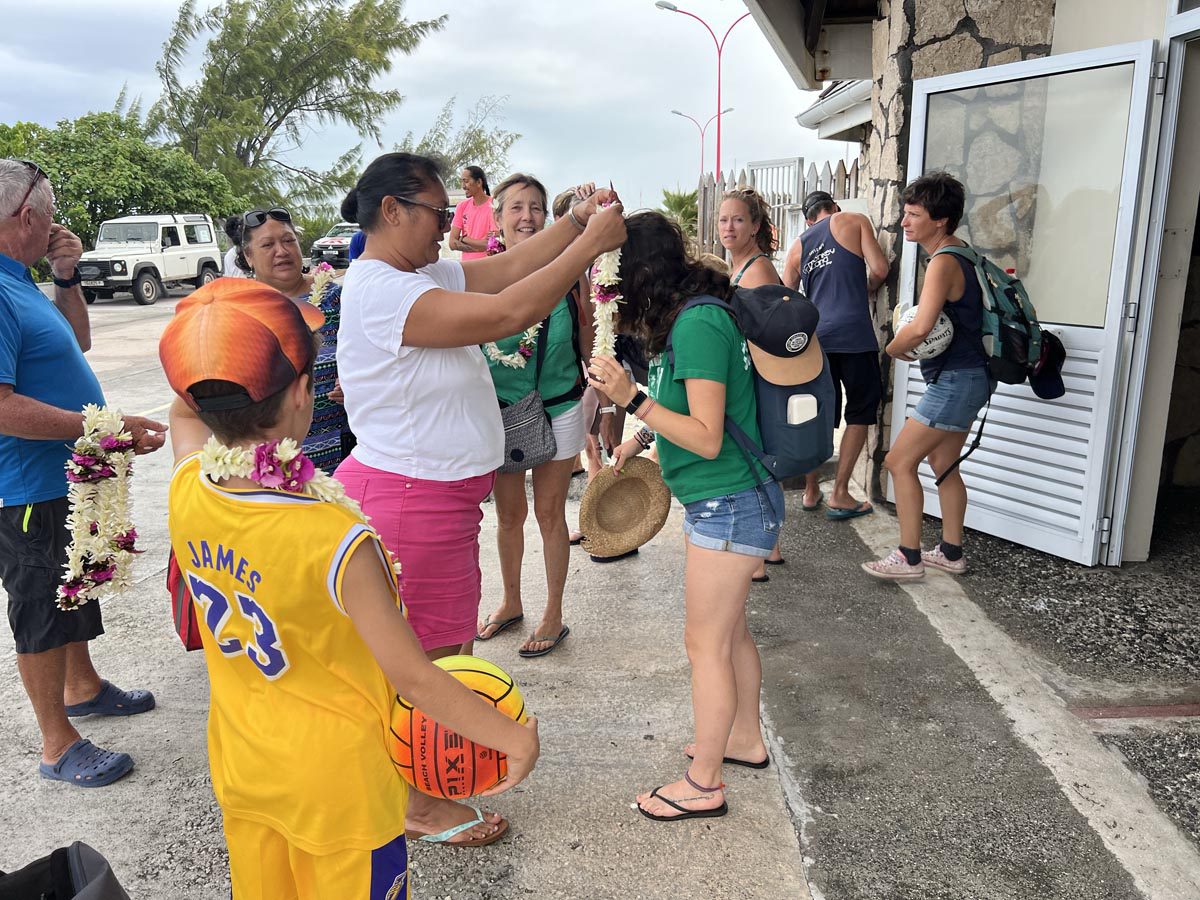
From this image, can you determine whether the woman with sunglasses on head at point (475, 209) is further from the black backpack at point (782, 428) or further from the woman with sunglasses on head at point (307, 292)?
the black backpack at point (782, 428)

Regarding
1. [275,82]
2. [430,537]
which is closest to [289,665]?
[430,537]

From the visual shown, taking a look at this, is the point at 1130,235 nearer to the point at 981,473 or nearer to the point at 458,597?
the point at 981,473

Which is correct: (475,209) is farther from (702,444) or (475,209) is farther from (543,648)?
(702,444)

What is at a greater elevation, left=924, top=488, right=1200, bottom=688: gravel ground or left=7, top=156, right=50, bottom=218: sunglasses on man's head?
left=7, top=156, right=50, bottom=218: sunglasses on man's head

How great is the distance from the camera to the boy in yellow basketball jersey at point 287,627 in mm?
1421

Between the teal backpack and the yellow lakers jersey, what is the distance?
3.46m

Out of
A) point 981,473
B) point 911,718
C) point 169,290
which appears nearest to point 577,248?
point 911,718

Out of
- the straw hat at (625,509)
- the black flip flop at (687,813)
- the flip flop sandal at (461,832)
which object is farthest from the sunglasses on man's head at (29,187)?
the black flip flop at (687,813)

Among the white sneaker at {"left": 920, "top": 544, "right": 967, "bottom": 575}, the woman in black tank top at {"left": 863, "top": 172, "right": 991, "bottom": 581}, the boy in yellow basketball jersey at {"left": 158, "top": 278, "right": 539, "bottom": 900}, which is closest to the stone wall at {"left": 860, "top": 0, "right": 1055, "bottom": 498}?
the woman in black tank top at {"left": 863, "top": 172, "right": 991, "bottom": 581}

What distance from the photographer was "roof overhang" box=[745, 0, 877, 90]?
280 inches

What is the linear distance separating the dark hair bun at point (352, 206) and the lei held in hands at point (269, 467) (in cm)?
100

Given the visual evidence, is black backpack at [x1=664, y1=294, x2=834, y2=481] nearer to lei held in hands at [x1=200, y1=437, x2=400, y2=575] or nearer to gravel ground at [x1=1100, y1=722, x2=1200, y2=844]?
lei held in hands at [x1=200, y1=437, x2=400, y2=575]

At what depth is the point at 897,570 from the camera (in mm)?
4414

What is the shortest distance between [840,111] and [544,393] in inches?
389
